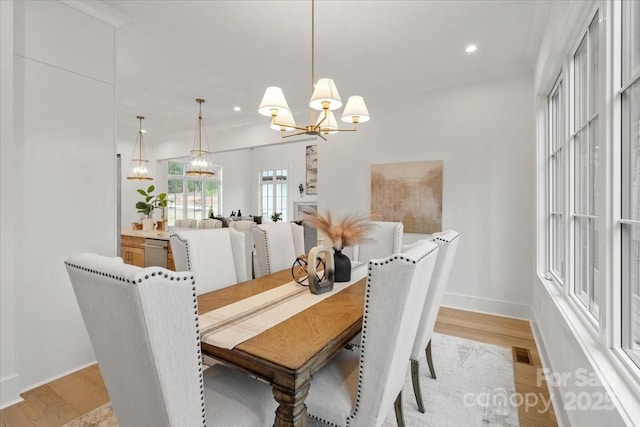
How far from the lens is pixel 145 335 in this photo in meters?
0.84

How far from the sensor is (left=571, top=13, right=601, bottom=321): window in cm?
169

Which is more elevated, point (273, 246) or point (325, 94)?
point (325, 94)

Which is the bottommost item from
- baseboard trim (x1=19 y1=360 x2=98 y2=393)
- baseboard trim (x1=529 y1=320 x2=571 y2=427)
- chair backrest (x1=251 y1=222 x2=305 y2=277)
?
baseboard trim (x1=19 y1=360 x2=98 y2=393)

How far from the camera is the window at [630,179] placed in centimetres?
116

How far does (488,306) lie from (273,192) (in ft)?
25.1

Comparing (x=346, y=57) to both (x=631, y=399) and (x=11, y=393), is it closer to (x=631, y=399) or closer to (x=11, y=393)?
(x=631, y=399)

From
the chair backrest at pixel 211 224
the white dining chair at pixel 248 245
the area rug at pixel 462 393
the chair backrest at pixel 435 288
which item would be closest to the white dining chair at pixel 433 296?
the chair backrest at pixel 435 288

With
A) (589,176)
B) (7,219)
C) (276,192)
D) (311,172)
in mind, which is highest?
(311,172)

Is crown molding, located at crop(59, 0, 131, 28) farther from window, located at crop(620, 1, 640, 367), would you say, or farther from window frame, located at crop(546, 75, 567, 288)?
window frame, located at crop(546, 75, 567, 288)

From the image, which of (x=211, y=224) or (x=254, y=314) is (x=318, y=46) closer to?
(x=254, y=314)

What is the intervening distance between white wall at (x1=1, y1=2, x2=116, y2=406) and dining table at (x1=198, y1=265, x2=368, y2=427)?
1441 mm

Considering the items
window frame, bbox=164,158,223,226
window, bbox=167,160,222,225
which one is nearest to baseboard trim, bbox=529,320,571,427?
window, bbox=167,160,222,225

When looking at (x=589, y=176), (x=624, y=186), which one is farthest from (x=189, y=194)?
(x=624, y=186)

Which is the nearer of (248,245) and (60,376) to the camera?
(60,376)
